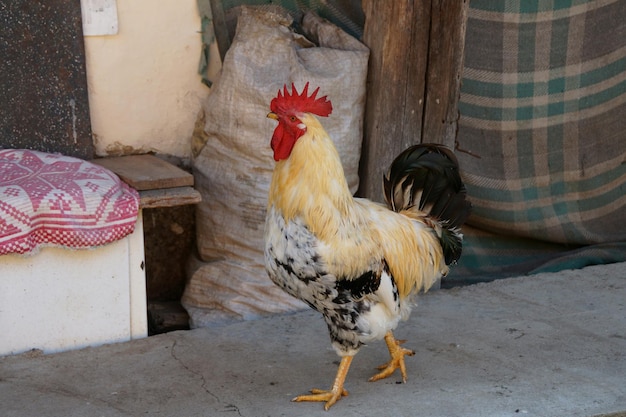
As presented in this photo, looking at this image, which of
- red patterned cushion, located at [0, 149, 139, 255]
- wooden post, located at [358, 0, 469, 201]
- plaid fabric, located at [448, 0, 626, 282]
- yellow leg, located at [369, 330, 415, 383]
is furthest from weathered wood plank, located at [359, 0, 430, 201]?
red patterned cushion, located at [0, 149, 139, 255]

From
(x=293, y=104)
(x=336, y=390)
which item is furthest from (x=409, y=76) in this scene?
(x=336, y=390)

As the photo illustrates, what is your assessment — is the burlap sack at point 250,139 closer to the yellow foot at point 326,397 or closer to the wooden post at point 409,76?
the wooden post at point 409,76

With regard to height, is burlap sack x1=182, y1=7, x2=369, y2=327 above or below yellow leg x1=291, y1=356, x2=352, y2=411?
above

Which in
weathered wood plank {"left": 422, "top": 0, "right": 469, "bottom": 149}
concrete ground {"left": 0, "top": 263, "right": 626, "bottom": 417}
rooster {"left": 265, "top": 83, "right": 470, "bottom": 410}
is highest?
weathered wood plank {"left": 422, "top": 0, "right": 469, "bottom": 149}

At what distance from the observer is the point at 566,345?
166 inches

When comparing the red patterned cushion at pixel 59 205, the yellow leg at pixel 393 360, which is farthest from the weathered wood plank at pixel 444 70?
the red patterned cushion at pixel 59 205

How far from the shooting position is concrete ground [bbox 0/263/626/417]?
3.63m

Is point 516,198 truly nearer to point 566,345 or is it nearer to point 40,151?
point 566,345

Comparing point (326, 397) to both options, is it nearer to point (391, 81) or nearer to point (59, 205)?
point (59, 205)

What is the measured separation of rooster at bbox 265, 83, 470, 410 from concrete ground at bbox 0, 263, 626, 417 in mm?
177

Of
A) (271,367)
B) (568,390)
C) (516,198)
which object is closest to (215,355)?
(271,367)

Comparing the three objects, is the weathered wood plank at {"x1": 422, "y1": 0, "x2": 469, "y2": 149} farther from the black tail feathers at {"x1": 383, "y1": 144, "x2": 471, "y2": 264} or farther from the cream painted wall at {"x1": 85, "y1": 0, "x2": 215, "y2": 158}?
the cream painted wall at {"x1": 85, "y1": 0, "x2": 215, "y2": 158}

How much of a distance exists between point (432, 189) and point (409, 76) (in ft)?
3.26

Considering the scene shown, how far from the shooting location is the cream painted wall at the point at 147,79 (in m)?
4.52
